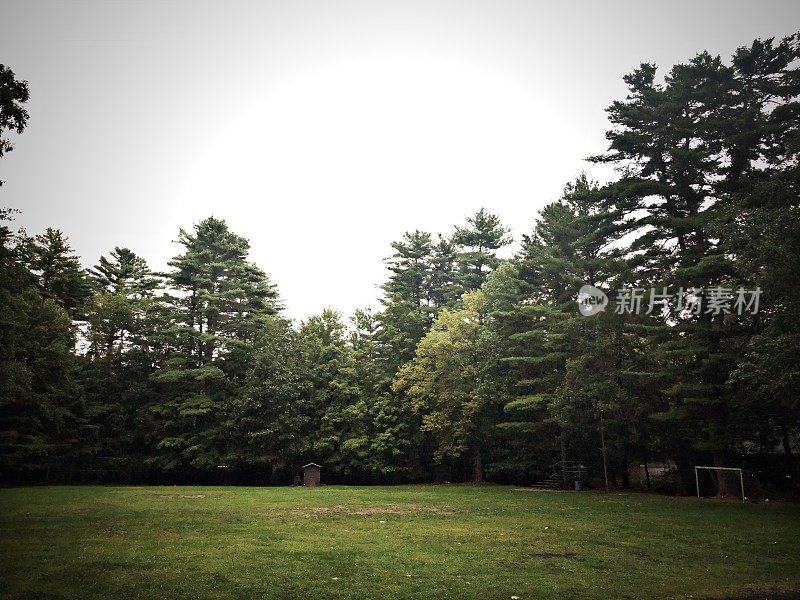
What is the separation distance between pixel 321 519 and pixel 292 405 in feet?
81.8

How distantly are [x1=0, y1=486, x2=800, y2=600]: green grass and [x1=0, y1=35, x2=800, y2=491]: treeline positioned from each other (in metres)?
6.45

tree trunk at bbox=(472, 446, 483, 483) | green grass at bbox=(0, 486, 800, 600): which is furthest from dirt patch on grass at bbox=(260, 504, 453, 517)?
tree trunk at bbox=(472, 446, 483, 483)

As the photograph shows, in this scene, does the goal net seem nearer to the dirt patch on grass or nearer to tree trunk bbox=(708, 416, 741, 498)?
tree trunk bbox=(708, 416, 741, 498)

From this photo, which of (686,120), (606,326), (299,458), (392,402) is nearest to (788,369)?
(606,326)

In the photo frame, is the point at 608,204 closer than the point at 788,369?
No

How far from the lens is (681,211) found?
25.4 meters

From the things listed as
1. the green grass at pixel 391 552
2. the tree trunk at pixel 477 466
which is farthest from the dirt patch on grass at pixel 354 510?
the tree trunk at pixel 477 466

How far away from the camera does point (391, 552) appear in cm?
1087

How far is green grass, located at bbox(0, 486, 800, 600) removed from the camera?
26.5 ft

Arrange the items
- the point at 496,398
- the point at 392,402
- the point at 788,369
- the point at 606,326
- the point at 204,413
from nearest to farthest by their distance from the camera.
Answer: the point at 788,369, the point at 606,326, the point at 496,398, the point at 204,413, the point at 392,402

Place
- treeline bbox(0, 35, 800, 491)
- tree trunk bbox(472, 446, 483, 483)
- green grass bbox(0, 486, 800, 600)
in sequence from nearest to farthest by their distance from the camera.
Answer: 1. green grass bbox(0, 486, 800, 600)
2. treeline bbox(0, 35, 800, 491)
3. tree trunk bbox(472, 446, 483, 483)

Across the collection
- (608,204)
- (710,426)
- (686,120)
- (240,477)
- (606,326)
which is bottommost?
(240,477)

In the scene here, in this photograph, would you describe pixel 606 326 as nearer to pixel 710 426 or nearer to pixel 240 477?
pixel 710 426

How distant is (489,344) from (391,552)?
2616 centimetres
